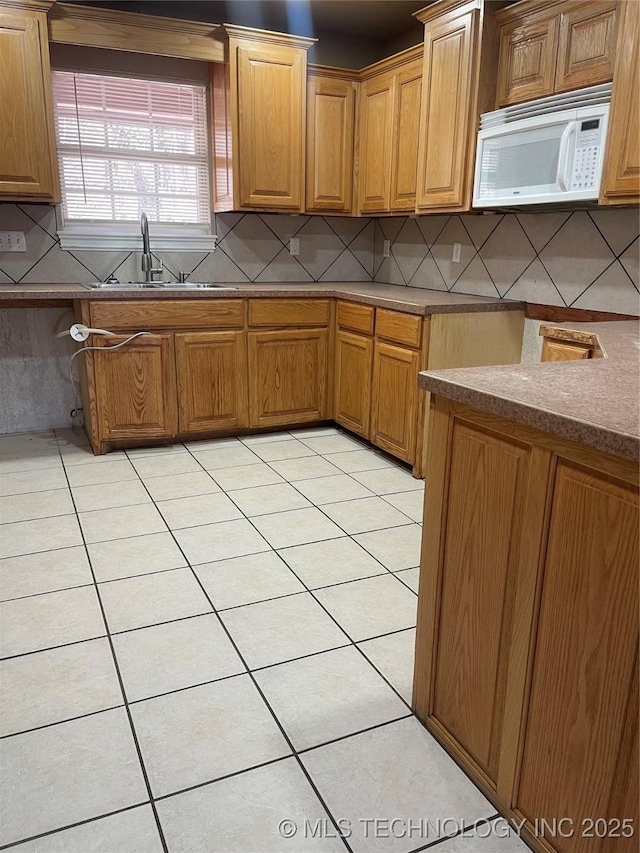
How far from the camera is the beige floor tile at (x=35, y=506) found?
2.66 metres

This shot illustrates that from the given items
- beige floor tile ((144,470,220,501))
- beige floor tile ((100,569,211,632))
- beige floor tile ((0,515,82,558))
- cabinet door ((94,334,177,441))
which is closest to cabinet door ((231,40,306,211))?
cabinet door ((94,334,177,441))

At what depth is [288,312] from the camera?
3.67 m

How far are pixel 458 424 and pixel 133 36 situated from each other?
3.12 m

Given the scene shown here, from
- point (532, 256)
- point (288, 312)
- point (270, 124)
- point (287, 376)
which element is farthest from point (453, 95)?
point (287, 376)

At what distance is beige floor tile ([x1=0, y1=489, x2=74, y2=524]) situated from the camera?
266 cm

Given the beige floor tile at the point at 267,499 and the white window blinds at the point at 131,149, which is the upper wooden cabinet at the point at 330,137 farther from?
the beige floor tile at the point at 267,499

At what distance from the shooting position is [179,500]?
2.87 metres

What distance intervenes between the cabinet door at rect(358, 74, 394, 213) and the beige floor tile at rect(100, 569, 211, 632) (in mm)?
2568

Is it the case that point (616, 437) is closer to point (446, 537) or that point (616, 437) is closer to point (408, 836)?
point (446, 537)

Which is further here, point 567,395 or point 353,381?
point 353,381

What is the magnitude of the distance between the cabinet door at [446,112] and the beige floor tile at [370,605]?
1916 millimetres

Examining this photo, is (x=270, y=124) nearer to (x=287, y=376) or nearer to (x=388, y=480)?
(x=287, y=376)

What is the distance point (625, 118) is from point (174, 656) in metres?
2.33

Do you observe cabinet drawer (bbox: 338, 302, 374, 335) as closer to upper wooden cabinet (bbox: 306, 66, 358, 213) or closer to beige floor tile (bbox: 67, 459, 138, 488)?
upper wooden cabinet (bbox: 306, 66, 358, 213)
